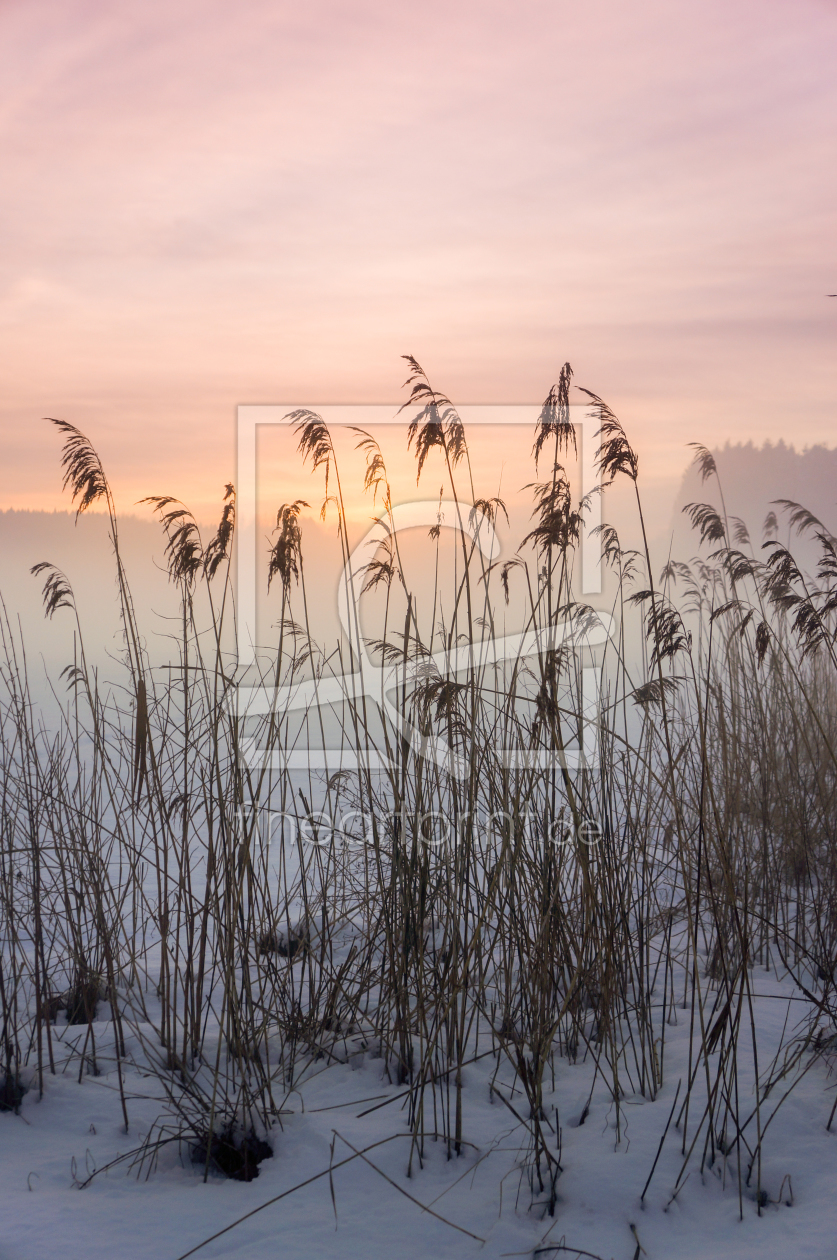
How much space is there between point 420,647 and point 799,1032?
168cm

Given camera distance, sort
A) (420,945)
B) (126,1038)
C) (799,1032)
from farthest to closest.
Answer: (126,1038) < (799,1032) < (420,945)

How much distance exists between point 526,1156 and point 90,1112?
49.8 inches

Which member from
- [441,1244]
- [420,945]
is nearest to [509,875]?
[420,945]

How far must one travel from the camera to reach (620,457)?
2244 millimetres

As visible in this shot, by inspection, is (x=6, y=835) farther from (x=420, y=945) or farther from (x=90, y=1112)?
(x=420, y=945)

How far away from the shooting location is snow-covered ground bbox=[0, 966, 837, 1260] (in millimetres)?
1978

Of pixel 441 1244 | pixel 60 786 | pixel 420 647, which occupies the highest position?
pixel 420 647

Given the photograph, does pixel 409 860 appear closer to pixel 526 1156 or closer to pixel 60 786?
pixel 526 1156

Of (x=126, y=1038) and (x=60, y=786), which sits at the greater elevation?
(x=60, y=786)

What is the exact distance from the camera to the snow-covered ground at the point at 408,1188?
198cm

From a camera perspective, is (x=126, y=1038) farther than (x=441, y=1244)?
Yes

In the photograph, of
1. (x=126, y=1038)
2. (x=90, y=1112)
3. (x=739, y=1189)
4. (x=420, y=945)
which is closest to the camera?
(x=739, y=1189)

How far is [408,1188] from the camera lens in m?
2.16

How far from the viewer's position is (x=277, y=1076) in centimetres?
258
